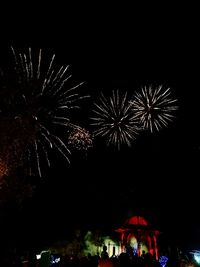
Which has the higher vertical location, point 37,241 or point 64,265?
point 37,241

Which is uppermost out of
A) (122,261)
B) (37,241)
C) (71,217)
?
(71,217)

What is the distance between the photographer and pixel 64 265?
1416 cm

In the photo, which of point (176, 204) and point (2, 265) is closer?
point (2, 265)

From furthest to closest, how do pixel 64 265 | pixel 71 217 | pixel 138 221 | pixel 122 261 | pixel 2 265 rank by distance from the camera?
1. pixel 71 217
2. pixel 138 221
3. pixel 64 265
4. pixel 2 265
5. pixel 122 261

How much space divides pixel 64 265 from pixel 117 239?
21.4 meters

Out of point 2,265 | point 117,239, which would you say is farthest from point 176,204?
point 2,265

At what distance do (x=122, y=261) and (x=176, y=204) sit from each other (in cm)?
2530

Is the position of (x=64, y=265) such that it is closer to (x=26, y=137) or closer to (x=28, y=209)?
(x=26, y=137)

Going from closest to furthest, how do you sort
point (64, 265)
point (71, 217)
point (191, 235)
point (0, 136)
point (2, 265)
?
1. point (2, 265)
2. point (64, 265)
3. point (0, 136)
4. point (191, 235)
5. point (71, 217)

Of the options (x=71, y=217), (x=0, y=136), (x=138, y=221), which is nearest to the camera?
(x=0, y=136)

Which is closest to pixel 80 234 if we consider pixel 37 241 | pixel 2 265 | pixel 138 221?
pixel 37 241

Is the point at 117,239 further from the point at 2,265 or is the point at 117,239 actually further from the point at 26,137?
the point at 2,265

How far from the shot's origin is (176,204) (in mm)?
34938

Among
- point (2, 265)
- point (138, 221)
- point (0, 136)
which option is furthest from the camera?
point (138, 221)
